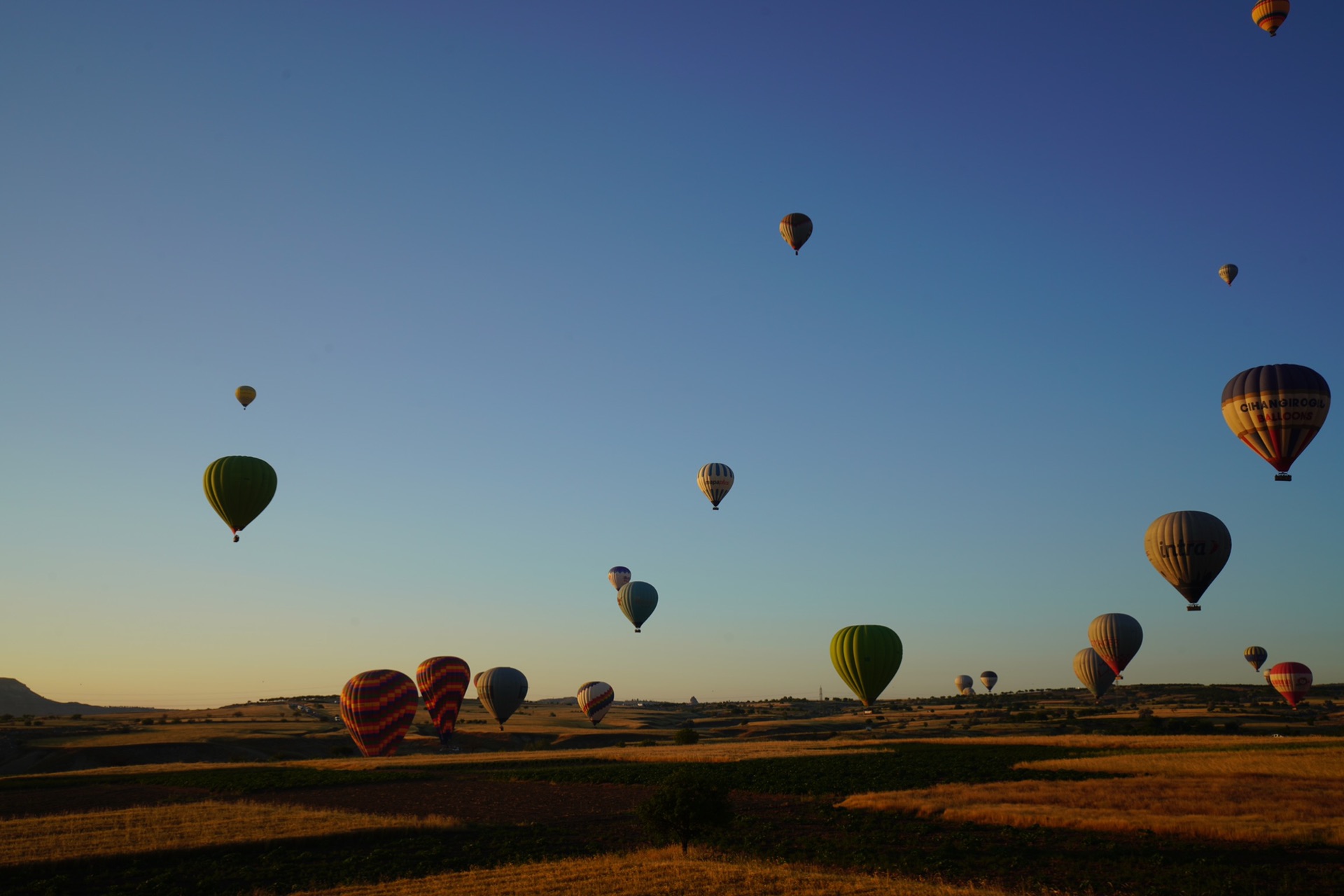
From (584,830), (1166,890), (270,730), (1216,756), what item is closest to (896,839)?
(1166,890)

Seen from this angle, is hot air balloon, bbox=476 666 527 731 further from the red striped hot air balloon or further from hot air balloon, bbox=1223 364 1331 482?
hot air balloon, bbox=1223 364 1331 482

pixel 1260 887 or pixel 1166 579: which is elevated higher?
pixel 1166 579

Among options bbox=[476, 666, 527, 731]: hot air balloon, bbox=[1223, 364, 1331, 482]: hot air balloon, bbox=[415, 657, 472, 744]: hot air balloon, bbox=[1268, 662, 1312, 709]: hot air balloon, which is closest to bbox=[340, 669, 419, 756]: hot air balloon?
bbox=[415, 657, 472, 744]: hot air balloon

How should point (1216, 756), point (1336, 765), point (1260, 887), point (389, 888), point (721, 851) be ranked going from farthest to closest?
point (1216, 756) → point (1336, 765) → point (721, 851) → point (389, 888) → point (1260, 887)

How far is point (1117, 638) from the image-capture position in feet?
271

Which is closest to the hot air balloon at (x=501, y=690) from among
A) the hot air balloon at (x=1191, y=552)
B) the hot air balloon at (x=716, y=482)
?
the hot air balloon at (x=716, y=482)

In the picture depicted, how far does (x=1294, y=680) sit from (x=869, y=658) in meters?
75.1

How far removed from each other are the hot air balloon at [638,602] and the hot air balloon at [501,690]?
1286 centimetres

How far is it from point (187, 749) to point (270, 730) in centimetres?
2065

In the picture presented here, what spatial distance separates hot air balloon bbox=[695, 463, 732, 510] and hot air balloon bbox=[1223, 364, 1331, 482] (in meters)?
40.2

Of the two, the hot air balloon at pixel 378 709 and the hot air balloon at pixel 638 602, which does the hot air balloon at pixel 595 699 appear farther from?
the hot air balloon at pixel 378 709

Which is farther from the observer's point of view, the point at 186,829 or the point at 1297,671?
the point at 1297,671

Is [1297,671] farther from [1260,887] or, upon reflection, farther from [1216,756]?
[1260,887]

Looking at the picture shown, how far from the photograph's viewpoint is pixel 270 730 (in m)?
106
